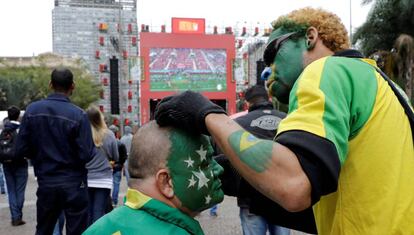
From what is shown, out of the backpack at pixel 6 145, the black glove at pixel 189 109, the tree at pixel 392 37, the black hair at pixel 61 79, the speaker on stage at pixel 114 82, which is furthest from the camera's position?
the speaker on stage at pixel 114 82

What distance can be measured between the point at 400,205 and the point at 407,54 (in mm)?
19768

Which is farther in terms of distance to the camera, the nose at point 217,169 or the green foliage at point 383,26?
the green foliage at point 383,26

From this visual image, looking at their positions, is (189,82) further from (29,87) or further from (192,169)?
(192,169)

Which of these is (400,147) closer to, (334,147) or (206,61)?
(334,147)

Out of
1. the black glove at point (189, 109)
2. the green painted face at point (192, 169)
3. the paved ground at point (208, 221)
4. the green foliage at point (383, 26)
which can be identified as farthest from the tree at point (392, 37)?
the black glove at point (189, 109)

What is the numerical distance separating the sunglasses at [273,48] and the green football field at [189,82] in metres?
32.5

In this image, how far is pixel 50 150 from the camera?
4.11 m

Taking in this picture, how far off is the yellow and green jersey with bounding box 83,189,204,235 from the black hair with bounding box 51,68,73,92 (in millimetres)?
2834

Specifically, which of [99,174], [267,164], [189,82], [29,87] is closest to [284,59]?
[267,164]

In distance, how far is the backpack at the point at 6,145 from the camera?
6.76m

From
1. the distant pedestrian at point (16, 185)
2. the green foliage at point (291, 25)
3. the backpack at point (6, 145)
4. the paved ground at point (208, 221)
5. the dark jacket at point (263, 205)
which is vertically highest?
the green foliage at point (291, 25)

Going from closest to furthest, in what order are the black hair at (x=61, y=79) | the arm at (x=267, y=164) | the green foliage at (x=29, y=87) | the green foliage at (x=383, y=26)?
the arm at (x=267, y=164)
the black hair at (x=61, y=79)
the green foliage at (x=383, y=26)
the green foliage at (x=29, y=87)

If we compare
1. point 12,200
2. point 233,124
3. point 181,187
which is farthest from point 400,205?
point 12,200

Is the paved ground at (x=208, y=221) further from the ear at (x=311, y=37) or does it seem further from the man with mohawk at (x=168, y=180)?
the ear at (x=311, y=37)
